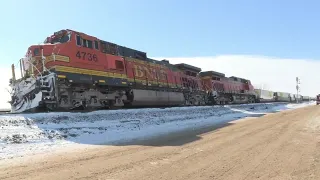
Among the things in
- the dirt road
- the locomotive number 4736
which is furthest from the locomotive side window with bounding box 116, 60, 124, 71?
the dirt road

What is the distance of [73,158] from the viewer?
679 centimetres

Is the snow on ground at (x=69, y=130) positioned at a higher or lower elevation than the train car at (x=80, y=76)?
lower

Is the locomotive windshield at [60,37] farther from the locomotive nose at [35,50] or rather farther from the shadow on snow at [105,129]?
the shadow on snow at [105,129]

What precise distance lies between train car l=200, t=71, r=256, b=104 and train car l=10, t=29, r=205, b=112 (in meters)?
12.9

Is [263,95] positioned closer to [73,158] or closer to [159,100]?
[159,100]

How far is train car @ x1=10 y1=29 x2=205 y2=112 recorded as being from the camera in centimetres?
1303

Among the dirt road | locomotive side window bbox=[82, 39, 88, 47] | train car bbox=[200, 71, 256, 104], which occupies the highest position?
locomotive side window bbox=[82, 39, 88, 47]

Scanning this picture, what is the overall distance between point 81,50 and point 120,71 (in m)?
3.49

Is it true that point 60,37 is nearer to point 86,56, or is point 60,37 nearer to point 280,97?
point 86,56

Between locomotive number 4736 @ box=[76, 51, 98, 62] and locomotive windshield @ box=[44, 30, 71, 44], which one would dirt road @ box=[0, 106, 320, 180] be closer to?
locomotive number 4736 @ box=[76, 51, 98, 62]

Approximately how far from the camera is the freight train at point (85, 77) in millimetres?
13102

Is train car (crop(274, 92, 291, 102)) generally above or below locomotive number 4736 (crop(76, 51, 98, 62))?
below

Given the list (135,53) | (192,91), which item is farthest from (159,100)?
(192,91)

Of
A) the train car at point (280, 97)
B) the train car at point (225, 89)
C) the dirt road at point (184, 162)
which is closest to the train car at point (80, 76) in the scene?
the dirt road at point (184, 162)
